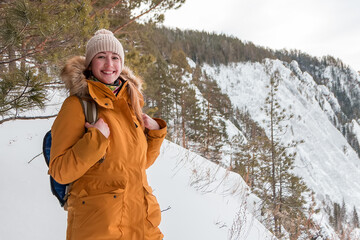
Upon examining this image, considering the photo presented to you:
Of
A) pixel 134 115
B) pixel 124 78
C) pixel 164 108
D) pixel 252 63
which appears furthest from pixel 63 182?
pixel 252 63

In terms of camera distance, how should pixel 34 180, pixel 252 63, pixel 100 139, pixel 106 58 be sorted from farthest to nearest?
1. pixel 252 63
2. pixel 34 180
3. pixel 106 58
4. pixel 100 139

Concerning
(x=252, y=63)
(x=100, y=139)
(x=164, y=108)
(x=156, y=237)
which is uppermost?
(x=252, y=63)

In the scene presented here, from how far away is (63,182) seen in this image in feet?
3.54

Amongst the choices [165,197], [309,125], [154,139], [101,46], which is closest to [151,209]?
[154,139]

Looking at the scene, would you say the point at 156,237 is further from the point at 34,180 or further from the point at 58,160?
the point at 34,180

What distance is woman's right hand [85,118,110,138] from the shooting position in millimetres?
1092

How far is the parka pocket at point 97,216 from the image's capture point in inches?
41.4

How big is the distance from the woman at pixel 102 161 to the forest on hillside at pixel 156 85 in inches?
42.2

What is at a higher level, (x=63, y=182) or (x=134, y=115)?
(x=134, y=115)

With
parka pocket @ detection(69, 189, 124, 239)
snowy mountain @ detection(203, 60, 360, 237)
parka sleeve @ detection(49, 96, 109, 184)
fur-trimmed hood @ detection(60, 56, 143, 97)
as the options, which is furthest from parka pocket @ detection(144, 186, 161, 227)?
snowy mountain @ detection(203, 60, 360, 237)

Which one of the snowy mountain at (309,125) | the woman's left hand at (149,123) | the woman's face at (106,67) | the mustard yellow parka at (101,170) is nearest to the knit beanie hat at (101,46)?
the woman's face at (106,67)

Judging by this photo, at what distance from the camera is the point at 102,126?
1104 mm

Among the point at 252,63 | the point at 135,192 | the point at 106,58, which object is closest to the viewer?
the point at 135,192

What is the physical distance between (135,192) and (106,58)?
0.72 meters
